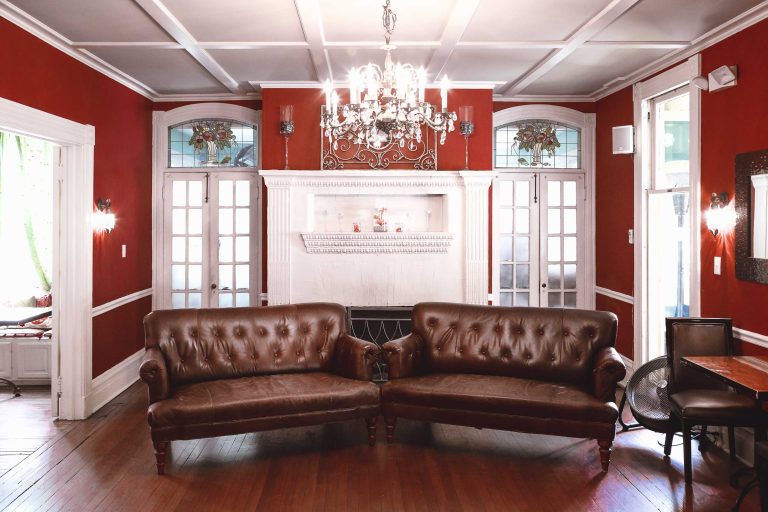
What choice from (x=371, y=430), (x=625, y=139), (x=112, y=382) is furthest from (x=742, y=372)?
(x=112, y=382)

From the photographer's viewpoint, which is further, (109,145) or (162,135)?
(162,135)

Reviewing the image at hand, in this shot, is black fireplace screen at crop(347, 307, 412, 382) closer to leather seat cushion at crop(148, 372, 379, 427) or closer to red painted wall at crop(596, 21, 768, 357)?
leather seat cushion at crop(148, 372, 379, 427)

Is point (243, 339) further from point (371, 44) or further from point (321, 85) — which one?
point (321, 85)

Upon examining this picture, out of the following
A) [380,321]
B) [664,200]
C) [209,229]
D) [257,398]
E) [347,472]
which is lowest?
[347,472]

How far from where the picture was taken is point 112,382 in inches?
214

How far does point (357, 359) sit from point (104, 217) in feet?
8.89

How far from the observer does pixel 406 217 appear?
623 cm

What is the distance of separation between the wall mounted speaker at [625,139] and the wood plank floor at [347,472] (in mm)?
2563

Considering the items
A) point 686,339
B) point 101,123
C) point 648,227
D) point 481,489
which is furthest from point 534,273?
point 101,123

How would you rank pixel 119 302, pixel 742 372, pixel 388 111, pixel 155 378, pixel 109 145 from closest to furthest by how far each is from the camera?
A: pixel 388 111, pixel 742 372, pixel 155 378, pixel 109 145, pixel 119 302

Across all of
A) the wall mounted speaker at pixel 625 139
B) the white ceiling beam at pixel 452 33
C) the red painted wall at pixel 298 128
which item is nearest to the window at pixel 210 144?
the red painted wall at pixel 298 128

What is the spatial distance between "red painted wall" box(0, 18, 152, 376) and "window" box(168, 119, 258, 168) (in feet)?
1.03

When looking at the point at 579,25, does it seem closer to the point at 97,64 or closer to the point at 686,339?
the point at 686,339

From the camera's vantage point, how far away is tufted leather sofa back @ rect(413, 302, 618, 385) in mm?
4336
